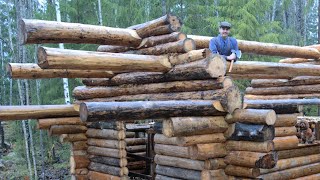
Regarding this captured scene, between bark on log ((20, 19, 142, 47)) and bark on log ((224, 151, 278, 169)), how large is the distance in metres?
3.10

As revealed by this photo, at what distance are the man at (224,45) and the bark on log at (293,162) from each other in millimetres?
2485

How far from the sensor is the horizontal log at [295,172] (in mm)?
8188

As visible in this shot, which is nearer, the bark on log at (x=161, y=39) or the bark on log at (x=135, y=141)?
the bark on log at (x=161, y=39)

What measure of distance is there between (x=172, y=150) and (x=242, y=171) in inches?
61.1

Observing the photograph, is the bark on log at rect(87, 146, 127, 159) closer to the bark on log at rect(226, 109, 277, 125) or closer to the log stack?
the log stack

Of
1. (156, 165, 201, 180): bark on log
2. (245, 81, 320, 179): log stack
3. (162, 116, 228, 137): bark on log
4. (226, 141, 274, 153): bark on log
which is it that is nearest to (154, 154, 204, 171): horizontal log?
(156, 165, 201, 180): bark on log

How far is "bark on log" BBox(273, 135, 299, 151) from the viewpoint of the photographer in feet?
27.0

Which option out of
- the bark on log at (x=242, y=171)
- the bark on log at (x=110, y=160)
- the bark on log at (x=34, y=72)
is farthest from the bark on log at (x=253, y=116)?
the bark on log at (x=110, y=160)

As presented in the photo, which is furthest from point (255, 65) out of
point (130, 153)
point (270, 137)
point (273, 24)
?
point (273, 24)

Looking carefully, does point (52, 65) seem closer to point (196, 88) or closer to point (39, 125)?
point (196, 88)

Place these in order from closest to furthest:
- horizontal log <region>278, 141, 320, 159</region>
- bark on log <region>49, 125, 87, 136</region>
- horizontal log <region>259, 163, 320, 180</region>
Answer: horizontal log <region>259, 163, 320, 180</region>, horizontal log <region>278, 141, 320, 159</region>, bark on log <region>49, 125, 87, 136</region>

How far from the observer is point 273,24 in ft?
60.7

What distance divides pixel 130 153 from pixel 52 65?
6238 millimetres

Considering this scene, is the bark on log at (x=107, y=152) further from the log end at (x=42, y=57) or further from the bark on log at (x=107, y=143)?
the log end at (x=42, y=57)
